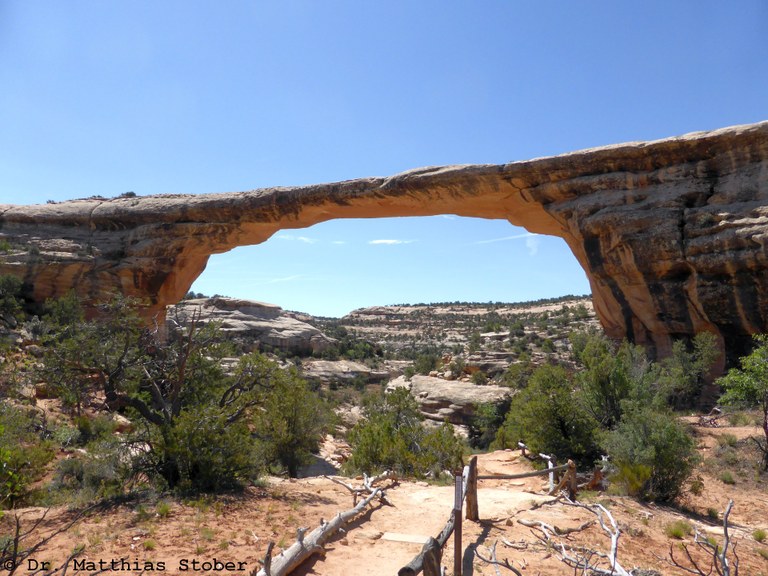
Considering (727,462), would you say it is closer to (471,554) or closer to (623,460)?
(623,460)

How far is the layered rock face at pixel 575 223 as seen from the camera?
1224cm

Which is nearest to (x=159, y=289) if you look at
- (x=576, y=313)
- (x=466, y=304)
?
(x=576, y=313)

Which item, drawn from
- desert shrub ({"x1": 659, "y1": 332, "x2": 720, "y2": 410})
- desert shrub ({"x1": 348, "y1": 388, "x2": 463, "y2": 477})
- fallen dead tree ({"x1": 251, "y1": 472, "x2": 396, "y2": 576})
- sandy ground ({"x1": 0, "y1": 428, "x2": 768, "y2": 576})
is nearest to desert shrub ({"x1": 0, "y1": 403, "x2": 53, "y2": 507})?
sandy ground ({"x1": 0, "y1": 428, "x2": 768, "y2": 576})

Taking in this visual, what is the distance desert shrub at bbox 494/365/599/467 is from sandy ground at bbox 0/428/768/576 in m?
2.45

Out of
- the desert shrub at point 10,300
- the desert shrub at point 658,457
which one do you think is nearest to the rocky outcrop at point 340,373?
the desert shrub at point 10,300

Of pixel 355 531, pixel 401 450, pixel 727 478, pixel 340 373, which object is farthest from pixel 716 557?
pixel 340 373

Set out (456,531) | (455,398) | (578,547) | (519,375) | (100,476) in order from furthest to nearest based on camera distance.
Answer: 1. (455,398)
2. (519,375)
3. (100,476)
4. (578,547)
5. (456,531)

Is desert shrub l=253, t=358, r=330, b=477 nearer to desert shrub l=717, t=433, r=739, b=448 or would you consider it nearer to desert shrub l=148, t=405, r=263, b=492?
desert shrub l=148, t=405, r=263, b=492

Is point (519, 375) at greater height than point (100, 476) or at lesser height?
lesser

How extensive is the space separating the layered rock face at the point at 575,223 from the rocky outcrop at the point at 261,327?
10638 millimetres

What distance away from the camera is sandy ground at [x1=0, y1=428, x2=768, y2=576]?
183 inches

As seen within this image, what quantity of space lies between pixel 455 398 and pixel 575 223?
28.8 ft

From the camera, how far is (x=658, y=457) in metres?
7.51

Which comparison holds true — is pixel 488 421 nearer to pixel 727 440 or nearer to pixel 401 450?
pixel 727 440
